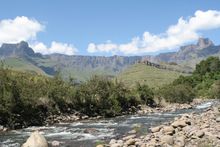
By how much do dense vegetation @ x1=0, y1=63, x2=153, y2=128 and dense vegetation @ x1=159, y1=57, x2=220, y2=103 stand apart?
2836 cm

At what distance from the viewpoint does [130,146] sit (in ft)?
101

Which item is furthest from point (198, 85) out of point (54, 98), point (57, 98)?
point (54, 98)

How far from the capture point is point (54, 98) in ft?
209

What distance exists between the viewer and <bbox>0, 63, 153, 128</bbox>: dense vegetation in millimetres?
52969

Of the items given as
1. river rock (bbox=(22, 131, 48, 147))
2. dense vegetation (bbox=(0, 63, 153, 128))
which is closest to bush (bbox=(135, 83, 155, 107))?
dense vegetation (bbox=(0, 63, 153, 128))

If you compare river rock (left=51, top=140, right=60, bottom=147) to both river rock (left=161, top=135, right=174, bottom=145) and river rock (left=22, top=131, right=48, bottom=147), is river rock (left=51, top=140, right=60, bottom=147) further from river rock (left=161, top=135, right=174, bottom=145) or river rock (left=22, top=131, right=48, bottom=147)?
river rock (left=161, top=135, right=174, bottom=145)

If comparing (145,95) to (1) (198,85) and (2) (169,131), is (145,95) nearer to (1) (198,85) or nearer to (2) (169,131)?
(2) (169,131)

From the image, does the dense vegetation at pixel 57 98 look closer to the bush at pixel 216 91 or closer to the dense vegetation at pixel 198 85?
the dense vegetation at pixel 198 85

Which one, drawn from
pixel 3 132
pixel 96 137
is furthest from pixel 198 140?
pixel 3 132

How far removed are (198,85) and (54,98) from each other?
112m

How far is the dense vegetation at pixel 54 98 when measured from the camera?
5297cm

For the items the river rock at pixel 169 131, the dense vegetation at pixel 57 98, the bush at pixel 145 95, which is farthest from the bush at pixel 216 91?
the river rock at pixel 169 131

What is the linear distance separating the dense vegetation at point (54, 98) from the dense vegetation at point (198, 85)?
28362 mm

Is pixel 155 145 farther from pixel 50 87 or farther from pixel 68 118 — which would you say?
pixel 50 87
